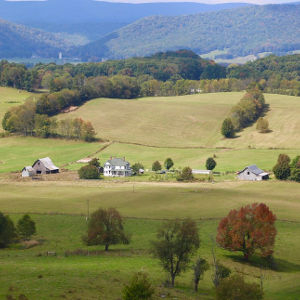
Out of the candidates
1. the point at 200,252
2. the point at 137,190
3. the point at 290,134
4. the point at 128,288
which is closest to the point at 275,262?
the point at 200,252

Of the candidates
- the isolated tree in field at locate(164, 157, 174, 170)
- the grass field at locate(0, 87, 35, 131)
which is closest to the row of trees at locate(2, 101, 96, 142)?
the grass field at locate(0, 87, 35, 131)

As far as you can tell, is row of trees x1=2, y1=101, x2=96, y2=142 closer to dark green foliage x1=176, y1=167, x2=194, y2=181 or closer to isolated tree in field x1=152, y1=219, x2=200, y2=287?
dark green foliage x1=176, y1=167, x2=194, y2=181

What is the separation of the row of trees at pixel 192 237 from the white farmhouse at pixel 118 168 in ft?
153

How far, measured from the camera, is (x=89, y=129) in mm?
137375

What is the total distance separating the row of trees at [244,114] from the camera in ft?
458

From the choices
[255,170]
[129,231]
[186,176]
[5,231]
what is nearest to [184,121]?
[255,170]

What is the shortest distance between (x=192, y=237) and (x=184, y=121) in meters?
110

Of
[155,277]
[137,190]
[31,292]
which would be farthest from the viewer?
[137,190]

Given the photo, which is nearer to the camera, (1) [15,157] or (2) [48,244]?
(2) [48,244]

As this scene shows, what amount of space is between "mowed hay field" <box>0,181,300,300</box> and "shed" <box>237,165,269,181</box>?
5305 millimetres

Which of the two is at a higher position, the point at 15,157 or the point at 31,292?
the point at 15,157

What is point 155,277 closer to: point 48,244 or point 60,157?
point 48,244

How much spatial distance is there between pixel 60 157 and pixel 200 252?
7359 centimetres

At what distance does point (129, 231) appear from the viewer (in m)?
62.2
